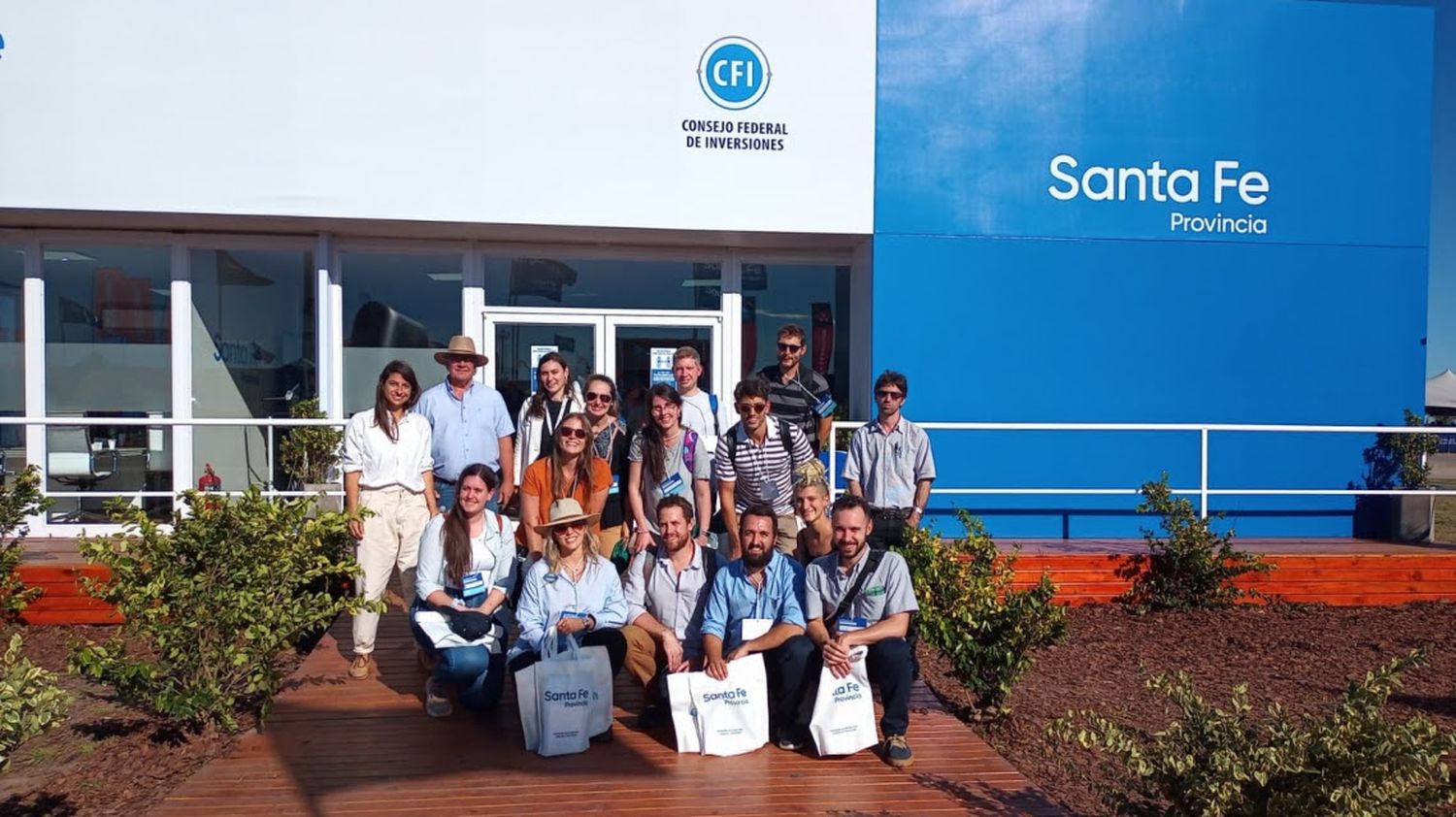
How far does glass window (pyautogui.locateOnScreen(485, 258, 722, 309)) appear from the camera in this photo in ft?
30.7

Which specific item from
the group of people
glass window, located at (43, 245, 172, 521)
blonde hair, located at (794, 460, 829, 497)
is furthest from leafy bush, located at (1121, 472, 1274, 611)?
glass window, located at (43, 245, 172, 521)

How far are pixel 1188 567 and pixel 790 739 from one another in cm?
443

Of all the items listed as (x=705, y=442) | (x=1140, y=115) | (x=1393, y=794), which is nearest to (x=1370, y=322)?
(x=1140, y=115)

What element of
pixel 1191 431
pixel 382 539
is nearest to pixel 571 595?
pixel 382 539

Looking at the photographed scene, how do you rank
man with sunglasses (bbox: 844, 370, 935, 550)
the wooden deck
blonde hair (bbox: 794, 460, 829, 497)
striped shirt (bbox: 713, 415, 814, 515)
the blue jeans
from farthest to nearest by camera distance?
1. the wooden deck
2. man with sunglasses (bbox: 844, 370, 935, 550)
3. striped shirt (bbox: 713, 415, 814, 515)
4. blonde hair (bbox: 794, 460, 829, 497)
5. the blue jeans

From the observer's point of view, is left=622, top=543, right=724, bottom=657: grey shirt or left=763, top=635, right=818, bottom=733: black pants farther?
left=622, top=543, right=724, bottom=657: grey shirt

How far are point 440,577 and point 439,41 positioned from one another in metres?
5.39

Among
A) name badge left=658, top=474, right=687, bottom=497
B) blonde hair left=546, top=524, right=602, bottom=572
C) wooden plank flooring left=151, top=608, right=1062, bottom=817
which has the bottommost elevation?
wooden plank flooring left=151, top=608, right=1062, bottom=817

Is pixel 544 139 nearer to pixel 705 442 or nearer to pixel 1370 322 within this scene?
pixel 705 442

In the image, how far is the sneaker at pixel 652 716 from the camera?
4.84m

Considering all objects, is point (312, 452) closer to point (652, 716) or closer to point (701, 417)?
point (701, 417)

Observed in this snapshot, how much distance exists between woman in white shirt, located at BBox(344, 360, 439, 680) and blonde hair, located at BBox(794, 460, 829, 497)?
2119 mm

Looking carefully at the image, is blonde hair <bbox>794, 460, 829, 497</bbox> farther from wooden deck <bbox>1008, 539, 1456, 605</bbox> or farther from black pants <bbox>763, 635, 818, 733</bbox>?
wooden deck <bbox>1008, 539, 1456, 605</bbox>

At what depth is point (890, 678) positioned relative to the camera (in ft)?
14.7
